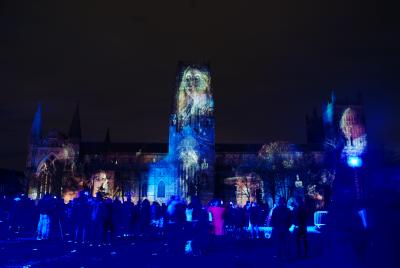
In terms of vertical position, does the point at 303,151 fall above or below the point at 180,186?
above

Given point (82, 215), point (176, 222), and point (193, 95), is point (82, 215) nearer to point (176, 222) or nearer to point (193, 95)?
point (176, 222)

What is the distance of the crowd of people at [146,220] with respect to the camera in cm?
1237

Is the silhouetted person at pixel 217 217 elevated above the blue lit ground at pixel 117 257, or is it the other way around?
the silhouetted person at pixel 217 217

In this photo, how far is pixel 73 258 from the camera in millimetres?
11273

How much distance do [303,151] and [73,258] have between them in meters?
63.7

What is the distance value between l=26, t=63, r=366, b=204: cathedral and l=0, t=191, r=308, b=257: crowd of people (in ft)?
116

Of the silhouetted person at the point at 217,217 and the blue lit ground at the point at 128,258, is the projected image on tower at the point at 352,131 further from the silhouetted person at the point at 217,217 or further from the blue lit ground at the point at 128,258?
the blue lit ground at the point at 128,258

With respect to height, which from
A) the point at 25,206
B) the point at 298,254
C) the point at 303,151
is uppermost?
the point at 303,151

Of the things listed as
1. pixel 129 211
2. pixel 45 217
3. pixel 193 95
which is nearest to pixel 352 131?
pixel 193 95

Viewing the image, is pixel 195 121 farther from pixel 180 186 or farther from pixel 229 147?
pixel 229 147

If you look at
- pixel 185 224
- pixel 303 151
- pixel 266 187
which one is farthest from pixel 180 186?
pixel 185 224

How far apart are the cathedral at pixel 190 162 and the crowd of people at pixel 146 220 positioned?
35.5 metres

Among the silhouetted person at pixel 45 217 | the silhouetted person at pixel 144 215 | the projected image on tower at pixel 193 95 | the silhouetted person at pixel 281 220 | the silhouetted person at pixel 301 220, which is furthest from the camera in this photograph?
the projected image on tower at pixel 193 95

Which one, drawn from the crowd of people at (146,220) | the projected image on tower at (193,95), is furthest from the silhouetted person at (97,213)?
the projected image on tower at (193,95)
